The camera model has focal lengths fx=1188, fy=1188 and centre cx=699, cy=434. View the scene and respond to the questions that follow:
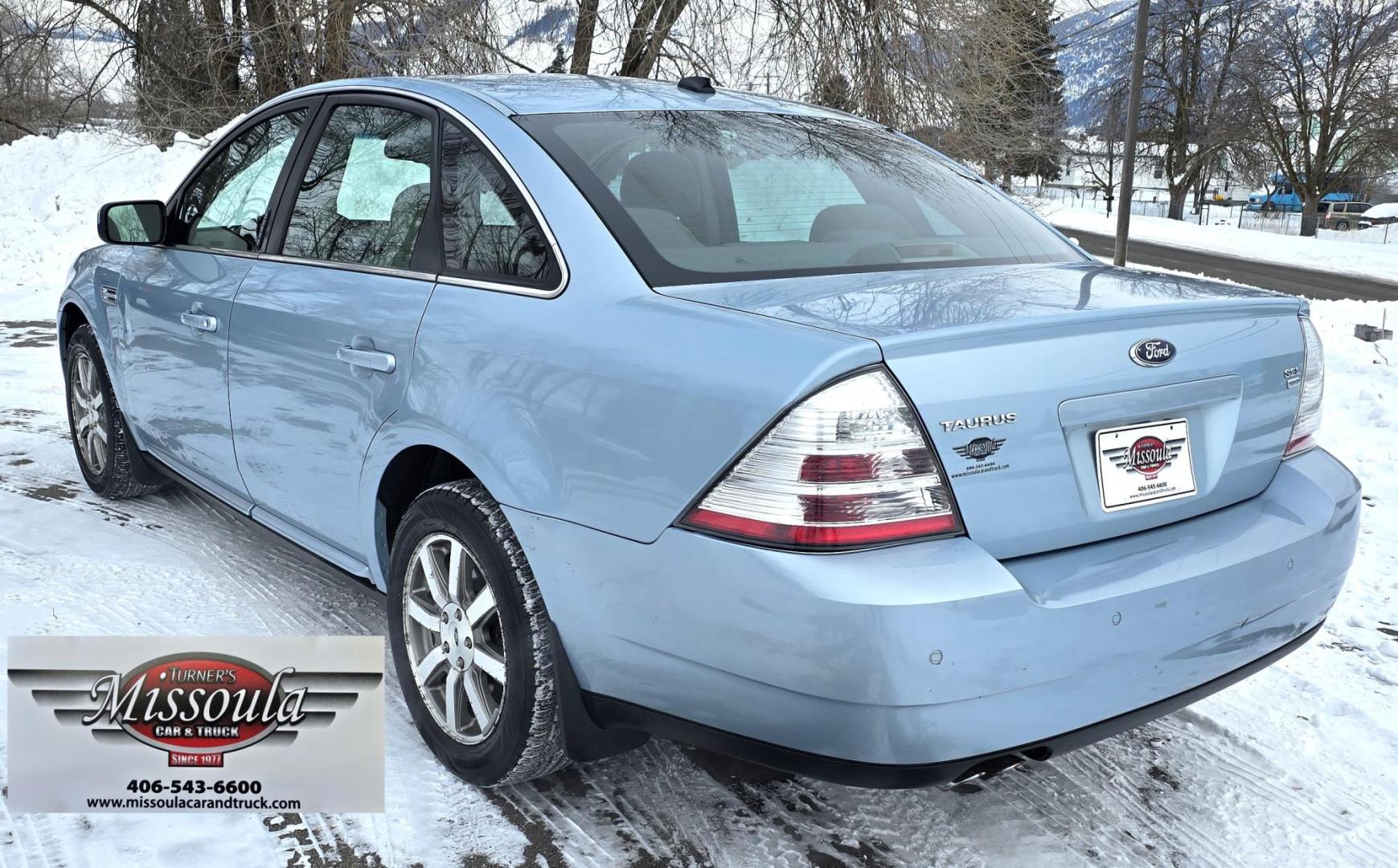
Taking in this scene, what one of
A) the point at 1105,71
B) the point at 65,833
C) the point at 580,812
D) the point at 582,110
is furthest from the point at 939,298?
the point at 1105,71

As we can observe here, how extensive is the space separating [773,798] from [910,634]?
1063mm

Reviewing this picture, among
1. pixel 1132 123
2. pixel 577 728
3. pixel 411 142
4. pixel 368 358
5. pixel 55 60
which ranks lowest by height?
pixel 577 728

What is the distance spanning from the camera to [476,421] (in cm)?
256

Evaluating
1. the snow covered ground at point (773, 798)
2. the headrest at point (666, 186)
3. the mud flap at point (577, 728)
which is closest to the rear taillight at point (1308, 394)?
the snow covered ground at point (773, 798)

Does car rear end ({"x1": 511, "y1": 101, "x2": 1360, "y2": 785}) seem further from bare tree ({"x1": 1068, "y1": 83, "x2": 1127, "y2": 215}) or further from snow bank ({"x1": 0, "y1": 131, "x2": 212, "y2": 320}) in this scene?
bare tree ({"x1": 1068, "y1": 83, "x2": 1127, "y2": 215})

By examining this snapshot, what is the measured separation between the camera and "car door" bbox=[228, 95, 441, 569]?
2.93 m

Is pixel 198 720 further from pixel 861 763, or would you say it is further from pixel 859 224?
pixel 859 224

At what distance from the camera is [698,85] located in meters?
3.53

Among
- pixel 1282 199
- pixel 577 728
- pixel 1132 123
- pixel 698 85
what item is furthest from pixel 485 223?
pixel 1282 199

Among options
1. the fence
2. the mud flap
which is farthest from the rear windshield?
the fence

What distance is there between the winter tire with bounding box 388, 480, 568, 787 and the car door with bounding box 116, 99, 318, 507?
1.12 meters

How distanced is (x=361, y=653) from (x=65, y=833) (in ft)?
2.82

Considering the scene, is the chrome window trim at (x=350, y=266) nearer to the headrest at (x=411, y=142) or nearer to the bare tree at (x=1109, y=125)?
the headrest at (x=411, y=142)

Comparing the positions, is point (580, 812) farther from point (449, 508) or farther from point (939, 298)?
point (939, 298)
